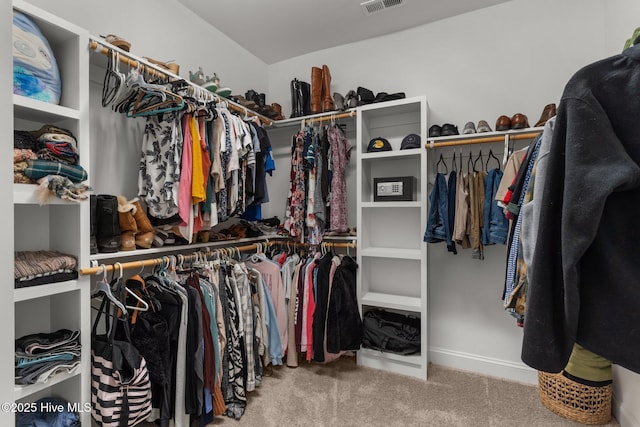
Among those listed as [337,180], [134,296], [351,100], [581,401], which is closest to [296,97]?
[351,100]

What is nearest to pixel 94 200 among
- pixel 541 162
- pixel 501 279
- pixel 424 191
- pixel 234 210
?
pixel 234 210

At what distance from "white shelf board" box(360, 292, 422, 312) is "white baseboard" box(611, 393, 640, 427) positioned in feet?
3.78

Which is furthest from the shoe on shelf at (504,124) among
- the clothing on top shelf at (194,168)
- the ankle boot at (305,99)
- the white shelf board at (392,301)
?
the clothing on top shelf at (194,168)

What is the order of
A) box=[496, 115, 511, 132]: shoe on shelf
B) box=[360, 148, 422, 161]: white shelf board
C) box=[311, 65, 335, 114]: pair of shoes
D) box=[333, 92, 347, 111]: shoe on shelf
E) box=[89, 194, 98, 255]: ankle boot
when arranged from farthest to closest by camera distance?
box=[311, 65, 335, 114]: pair of shoes
box=[333, 92, 347, 111]: shoe on shelf
box=[360, 148, 422, 161]: white shelf board
box=[496, 115, 511, 132]: shoe on shelf
box=[89, 194, 98, 255]: ankle boot

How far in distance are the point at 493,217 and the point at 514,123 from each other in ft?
2.14

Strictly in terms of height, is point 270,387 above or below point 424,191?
below

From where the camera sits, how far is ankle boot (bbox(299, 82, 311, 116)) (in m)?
2.74

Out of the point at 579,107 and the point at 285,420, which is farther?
the point at 285,420

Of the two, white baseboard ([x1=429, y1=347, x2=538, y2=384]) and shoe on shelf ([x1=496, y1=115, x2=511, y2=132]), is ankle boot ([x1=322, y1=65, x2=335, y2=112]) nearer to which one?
shoe on shelf ([x1=496, y1=115, x2=511, y2=132])

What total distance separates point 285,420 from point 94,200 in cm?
158

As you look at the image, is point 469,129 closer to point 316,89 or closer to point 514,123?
point 514,123

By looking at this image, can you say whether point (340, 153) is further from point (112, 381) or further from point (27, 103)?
point (112, 381)

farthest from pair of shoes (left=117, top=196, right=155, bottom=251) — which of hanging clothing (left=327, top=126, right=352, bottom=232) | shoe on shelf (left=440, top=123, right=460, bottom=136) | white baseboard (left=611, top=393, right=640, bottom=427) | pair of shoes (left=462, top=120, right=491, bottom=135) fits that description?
white baseboard (left=611, top=393, right=640, bottom=427)

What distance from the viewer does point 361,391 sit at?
6.95 feet
